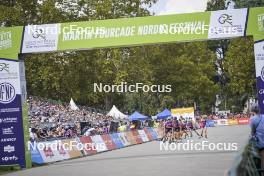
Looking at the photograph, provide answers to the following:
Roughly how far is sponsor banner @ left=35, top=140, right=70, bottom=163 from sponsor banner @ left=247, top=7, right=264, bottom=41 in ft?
28.0

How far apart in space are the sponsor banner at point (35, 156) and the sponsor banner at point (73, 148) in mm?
1574

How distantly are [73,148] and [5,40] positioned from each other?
574cm

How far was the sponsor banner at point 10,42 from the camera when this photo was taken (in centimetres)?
1828

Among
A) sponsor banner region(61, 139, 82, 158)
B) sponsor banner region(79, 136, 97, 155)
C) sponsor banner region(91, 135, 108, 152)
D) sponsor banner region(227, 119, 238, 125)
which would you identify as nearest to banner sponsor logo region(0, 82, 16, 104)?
sponsor banner region(61, 139, 82, 158)

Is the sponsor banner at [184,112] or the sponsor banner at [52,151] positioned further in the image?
the sponsor banner at [184,112]

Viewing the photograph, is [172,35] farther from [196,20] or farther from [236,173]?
[236,173]

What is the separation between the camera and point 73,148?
71.3ft

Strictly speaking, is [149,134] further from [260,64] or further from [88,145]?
[260,64]

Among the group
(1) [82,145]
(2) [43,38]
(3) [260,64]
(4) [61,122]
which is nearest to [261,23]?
(3) [260,64]

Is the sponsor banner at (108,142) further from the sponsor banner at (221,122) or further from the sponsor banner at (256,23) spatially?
the sponsor banner at (221,122)

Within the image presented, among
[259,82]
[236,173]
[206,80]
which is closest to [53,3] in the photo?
[206,80]

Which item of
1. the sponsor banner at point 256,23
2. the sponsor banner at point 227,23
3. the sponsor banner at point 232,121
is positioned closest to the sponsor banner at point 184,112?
the sponsor banner at point 232,121

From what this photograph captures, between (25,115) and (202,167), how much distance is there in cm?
678

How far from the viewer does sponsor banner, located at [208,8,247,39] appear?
55.3 ft
